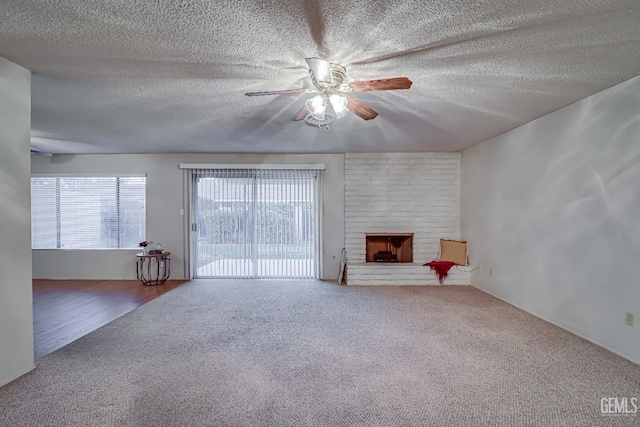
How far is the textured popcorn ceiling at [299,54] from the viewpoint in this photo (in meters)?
1.63

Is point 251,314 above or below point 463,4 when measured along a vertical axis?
below

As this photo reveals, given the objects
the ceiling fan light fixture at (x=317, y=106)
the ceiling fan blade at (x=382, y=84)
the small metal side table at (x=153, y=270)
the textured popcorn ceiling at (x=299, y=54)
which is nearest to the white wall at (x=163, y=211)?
the small metal side table at (x=153, y=270)

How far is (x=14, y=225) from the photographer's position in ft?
7.57

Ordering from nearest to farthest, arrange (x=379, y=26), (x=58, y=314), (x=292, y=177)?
1. (x=379, y=26)
2. (x=58, y=314)
3. (x=292, y=177)

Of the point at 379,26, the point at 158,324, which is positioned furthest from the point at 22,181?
the point at 379,26

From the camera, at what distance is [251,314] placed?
3783 mm

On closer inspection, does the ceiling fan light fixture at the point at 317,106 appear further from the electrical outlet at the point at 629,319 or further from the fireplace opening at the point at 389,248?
the fireplace opening at the point at 389,248

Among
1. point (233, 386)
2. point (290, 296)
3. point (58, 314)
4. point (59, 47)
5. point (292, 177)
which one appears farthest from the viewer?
point (292, 177)

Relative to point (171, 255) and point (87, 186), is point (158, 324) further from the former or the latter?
point (87, 186)

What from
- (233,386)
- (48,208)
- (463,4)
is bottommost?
(233,386)

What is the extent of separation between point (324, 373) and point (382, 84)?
83.2 inches

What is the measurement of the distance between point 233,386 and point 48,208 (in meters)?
5.76

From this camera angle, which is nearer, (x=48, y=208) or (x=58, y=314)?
(x=58, y=314)

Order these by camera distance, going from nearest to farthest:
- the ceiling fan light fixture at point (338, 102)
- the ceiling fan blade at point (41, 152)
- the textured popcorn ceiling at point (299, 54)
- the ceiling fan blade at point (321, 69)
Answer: the textured popcorn ceiling at point (299, 54), the ceiling fan blade at point (321, 69), the ceiling fan light fixture at point (338, 102), the ceiling fan blade at point (41, 152)
